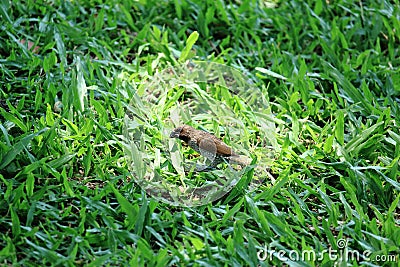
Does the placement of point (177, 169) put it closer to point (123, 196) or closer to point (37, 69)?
point (123, 196)

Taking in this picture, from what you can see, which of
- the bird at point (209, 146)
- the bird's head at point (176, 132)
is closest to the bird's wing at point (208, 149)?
the bird at point (209, 146)

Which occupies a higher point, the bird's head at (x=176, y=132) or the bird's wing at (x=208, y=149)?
the bird's head at (x=176, y=132)

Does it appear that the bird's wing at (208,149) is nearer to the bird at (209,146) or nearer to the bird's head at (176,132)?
the bird at (209,146)

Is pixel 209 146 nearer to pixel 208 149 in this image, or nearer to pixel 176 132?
pixel 208 149

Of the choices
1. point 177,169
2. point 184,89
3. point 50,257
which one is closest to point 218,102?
point 184,89

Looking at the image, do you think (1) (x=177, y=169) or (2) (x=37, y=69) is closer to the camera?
(1) (x=177, y=169)

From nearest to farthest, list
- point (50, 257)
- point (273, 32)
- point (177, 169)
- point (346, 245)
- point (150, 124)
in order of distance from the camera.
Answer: point (50, 257) → point (346, 245) → point (177, 169) → point (150, 124) → point (273, 32)
